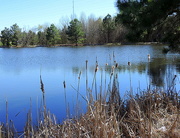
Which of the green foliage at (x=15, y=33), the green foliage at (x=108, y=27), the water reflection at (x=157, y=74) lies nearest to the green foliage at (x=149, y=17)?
the water reflection at (x=157, y=74)

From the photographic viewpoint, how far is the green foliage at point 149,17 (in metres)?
2.98

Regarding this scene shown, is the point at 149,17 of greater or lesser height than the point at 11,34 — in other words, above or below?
below

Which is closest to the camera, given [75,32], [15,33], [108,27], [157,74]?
[157,74]

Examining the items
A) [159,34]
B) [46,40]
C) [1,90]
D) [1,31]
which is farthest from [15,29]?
[159,34]

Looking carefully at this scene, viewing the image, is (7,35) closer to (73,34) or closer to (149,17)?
(73,34)

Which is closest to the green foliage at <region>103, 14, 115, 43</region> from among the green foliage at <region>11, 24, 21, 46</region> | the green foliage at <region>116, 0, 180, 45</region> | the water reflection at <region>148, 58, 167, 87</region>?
the green foliage at <region>11, 24, 21, 46</region>

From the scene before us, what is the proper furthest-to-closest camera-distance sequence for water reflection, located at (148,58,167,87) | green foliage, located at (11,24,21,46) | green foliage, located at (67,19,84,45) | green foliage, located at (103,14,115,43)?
1. green foliage, located at (11,24,21,46)
2. green foliage, located at (67,19,84,45)
3. green foliage, located at (103,14,115,43)
4. water reflection, located at (148,58,167,87)

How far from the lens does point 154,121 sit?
2.35 meters

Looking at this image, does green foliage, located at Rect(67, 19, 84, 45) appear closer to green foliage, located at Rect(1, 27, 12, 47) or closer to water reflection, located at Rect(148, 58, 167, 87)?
green foliage, located at Rect(1, 27, 12, 47)

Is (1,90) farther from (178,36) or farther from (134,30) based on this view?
(178,36)

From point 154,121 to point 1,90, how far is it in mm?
4752

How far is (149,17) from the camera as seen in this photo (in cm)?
304

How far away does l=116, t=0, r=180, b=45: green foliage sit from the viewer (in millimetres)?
2977

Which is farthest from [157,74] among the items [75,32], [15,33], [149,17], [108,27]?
[15,33]
